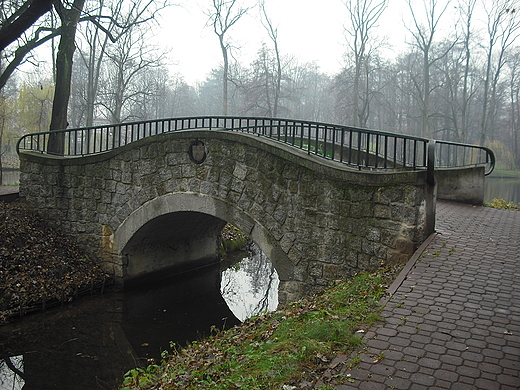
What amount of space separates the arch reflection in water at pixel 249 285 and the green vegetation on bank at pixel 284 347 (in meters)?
3.65

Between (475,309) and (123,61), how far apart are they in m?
22.2

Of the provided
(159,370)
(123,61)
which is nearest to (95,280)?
(159,370)

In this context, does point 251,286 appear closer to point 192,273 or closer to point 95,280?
point 192,273

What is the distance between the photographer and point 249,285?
11.2 meters

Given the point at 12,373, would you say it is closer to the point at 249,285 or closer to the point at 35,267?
the point at 35,267

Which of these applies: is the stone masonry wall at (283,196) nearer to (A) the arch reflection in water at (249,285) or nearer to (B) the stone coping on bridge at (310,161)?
(B) the stone coping on bridge at (310,161)

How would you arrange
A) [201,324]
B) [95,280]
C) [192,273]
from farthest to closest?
1. [192,273]
2. [95,280]
3. [201,324]

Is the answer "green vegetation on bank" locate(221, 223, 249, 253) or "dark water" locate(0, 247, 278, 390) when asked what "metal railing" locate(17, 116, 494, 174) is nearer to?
"dark water" locate(0, 247, 278, 390)

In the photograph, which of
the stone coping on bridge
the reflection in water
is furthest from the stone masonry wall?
the reflection in water

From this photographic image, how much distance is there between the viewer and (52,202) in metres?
10.8

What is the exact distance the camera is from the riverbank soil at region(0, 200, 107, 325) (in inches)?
332

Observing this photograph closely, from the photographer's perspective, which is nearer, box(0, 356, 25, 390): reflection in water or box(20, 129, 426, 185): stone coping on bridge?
box(20, 129, 426, 185): stone coping on bridge

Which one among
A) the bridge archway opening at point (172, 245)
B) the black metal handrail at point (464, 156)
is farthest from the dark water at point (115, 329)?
the black metal handrail at point (464, 156)

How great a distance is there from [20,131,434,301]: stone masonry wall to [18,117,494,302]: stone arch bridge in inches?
0.6
